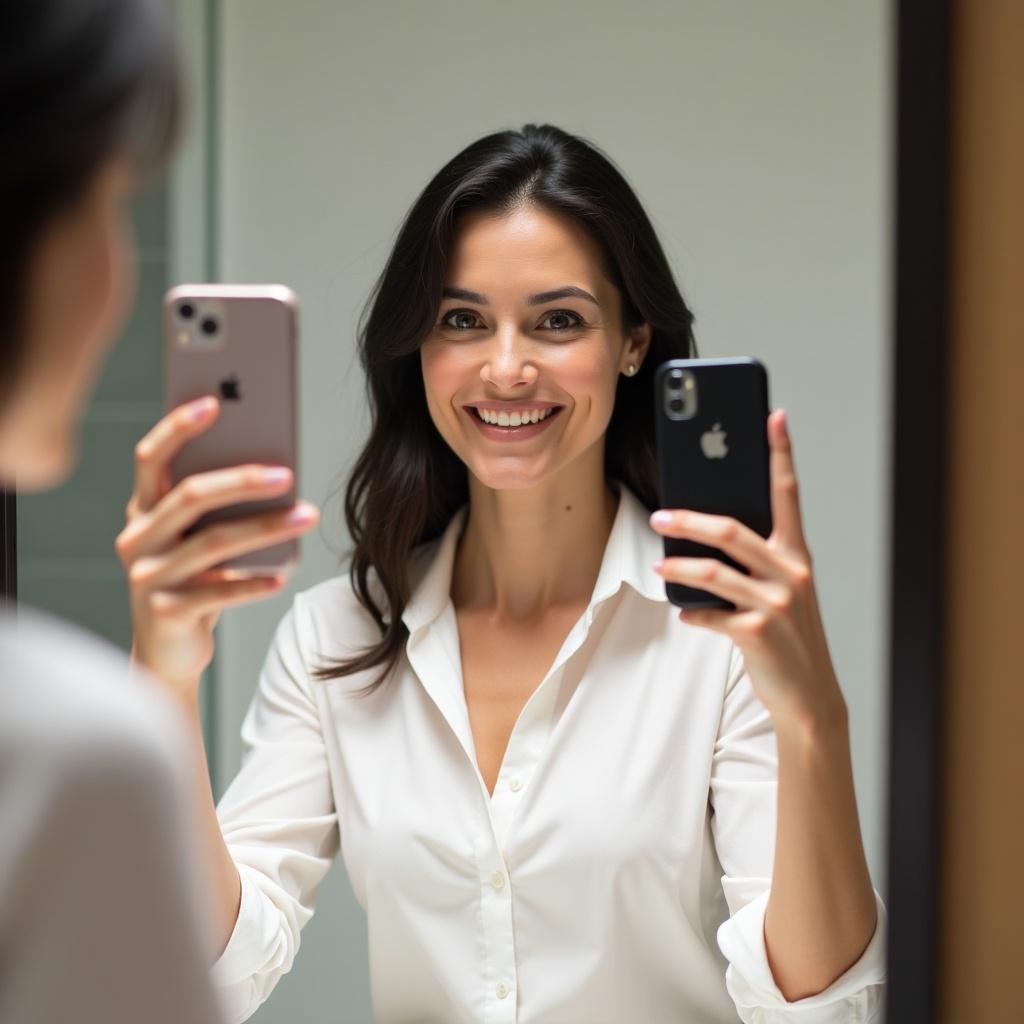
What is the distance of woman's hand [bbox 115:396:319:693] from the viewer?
753 millimetres

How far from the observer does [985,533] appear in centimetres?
61

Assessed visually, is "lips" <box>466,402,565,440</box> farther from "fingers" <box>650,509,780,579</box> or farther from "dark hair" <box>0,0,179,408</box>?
"dark hair" <box>0,0,179,408</box>

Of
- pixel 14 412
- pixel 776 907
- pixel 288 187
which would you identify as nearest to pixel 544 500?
pixel 776 907

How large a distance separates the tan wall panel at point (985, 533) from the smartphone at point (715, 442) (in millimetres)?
251

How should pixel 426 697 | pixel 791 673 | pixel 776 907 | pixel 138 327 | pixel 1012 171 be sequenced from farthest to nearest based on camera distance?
pixel 138 327, pixel 426 697, pixel 776 907, pixel 791 673, pixel 1012 171

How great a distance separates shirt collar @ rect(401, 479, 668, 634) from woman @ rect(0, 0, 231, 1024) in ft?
2.66

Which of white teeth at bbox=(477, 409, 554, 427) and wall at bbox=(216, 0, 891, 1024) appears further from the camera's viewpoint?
wall at bbox=(216, 0, 891, 1024)

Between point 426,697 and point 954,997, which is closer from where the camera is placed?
point 954,997

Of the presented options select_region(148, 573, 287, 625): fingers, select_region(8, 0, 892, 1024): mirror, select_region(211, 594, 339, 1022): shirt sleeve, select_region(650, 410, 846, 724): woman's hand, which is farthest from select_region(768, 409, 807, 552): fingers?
→ select_region(8, 0, 892, 1024): mirror

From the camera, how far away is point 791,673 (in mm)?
818

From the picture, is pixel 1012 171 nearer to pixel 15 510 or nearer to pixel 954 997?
pixel 954 997

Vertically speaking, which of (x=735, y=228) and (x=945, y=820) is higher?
(x=735, y=228)

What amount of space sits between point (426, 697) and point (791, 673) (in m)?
0.50

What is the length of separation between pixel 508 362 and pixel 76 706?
0.78m
